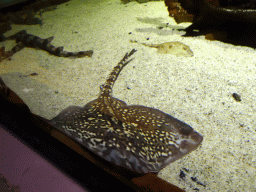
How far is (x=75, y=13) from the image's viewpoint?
3635 millimetres

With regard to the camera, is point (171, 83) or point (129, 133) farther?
point (171, 83)

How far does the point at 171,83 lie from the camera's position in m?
1.84

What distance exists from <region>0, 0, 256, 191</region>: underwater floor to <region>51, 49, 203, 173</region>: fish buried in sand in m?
0.08

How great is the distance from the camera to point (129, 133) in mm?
1150

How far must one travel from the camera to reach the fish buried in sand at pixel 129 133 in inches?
37.6

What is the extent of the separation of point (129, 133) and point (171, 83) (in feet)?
3.01

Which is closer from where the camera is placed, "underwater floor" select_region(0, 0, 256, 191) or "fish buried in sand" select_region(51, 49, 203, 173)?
"fish buried in sand" select_region(51, 49, 203, 173)

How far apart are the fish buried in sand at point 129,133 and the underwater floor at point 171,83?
0.08 meters

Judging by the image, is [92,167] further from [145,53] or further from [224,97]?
[145,53]

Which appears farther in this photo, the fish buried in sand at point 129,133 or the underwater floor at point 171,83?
the underwater floor at point 171,83

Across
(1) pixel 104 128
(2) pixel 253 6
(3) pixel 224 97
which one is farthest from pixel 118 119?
(2) pixel 253 6

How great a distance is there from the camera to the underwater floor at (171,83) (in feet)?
3.60

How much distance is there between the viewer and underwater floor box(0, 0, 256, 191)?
43.2 inches

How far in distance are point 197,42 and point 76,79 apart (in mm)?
1925
